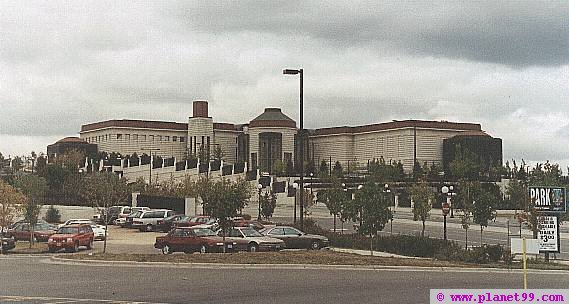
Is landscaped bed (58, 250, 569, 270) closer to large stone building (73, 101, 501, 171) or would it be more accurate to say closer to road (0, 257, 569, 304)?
road (0, 257, 569, 304)

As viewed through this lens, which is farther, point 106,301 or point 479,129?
point 479,129

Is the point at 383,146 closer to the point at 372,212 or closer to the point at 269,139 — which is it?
the point at 269,139

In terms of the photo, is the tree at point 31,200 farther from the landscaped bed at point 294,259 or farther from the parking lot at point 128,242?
the landscaped bed at point 294,259

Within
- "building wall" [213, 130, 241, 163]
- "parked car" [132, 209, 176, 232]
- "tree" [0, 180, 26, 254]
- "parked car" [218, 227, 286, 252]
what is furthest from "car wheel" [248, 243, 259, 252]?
"building wall" [213, 130, 241, 163]

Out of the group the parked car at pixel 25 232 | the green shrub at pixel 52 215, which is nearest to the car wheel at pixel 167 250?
the parked car at pixel 25 232

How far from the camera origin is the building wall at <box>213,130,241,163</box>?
14488 cm

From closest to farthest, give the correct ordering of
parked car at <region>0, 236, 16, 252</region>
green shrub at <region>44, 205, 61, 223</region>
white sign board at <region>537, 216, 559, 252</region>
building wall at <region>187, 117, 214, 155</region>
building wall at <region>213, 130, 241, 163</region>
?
1. white sign board at <region>537, 216, 559, 252</region>
2. parked car at <region>0, 236, 16, 252</region>
3. green shrub at <region>44, 205, 61, 223</region>
4. building wall at <region>187, 117, 214, 155</region>
5. building wall at <region>213, 130, 241, 163</region>

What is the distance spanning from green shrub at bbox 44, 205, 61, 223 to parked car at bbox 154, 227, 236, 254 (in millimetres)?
30446

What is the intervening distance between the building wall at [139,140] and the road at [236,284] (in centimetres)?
11510

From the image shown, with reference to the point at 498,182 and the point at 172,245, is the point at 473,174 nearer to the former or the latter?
the point at 498,182

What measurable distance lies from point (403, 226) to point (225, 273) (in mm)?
34395

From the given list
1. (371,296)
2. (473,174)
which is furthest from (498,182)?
(371,296)

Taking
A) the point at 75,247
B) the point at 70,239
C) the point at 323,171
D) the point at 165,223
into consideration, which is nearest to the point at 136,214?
the point at 165,223

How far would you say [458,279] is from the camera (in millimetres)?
21938
